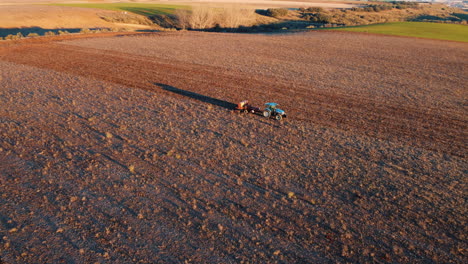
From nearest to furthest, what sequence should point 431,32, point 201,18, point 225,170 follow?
point 225,170 → point 431,32 → point 201,18

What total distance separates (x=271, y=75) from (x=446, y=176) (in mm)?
15969

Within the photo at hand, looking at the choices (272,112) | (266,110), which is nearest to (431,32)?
(272,112)

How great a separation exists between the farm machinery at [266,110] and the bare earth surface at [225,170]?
15.6 inches

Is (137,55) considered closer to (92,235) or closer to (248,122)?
(248,122)

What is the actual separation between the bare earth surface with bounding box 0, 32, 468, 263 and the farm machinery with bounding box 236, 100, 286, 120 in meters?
0.40

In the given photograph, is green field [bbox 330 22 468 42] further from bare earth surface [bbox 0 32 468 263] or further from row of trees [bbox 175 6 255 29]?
bare earth surface [bbox 0 32 468 263]

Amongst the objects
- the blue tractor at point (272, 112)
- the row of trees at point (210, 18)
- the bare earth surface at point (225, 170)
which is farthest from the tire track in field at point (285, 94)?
the row of trees at point (210, 18)

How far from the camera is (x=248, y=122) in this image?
15336 mm

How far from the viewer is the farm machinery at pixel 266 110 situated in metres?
15.5

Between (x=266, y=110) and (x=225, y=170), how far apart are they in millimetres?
5869

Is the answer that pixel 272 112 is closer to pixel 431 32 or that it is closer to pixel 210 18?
pixel 210 18

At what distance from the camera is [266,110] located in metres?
15.8

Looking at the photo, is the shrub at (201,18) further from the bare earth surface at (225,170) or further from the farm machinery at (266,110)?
the farm machinery at (266,110)

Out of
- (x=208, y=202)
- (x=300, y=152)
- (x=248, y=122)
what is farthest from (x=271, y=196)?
(x=248, y=122)
